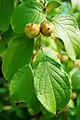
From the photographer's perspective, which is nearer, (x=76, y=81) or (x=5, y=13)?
(x=5, y=13)

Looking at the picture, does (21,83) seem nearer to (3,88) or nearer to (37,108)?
(37,108)

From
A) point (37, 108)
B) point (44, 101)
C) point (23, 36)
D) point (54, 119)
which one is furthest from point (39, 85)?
point (54, 119)

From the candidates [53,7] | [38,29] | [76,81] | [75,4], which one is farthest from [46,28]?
[76,81]

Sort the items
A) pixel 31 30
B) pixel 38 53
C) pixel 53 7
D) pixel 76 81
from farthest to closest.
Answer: pixel 76 81 → pixel 38 53 → pixel 53 7 → pixel 31 30

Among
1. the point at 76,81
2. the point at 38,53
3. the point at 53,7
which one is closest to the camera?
the point at 53,7

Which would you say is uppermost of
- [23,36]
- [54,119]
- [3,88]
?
[23,36]

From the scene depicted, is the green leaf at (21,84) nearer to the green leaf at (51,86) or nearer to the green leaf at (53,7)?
the green leaf at (51,86)

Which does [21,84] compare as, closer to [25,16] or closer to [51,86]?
[51,86]
